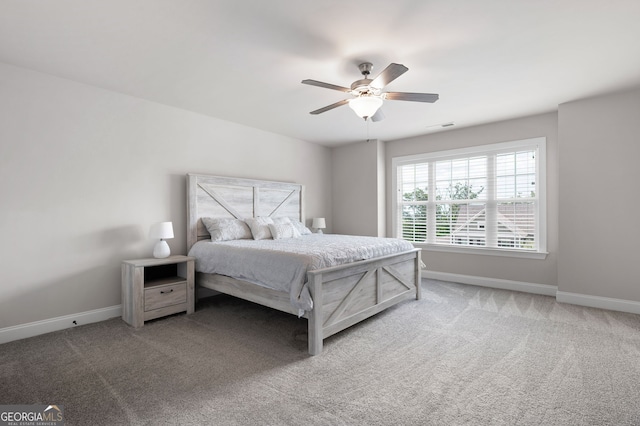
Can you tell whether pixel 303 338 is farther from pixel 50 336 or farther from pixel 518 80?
pixel 518 80

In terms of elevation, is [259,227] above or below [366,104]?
below

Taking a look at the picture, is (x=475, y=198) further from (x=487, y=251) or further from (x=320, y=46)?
(x=320, y=46)

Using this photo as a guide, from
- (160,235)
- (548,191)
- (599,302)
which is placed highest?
(548,191)

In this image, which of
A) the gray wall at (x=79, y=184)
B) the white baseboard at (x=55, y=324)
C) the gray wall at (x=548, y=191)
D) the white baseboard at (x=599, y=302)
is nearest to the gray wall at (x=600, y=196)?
the white baseboard at (x=599, y=302)

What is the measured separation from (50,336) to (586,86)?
631 cm

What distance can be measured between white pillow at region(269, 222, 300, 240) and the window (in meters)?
2.22

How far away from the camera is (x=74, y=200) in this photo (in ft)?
11.0

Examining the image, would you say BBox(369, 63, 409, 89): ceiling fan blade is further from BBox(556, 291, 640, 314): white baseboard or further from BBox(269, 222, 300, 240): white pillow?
BBox(556, 291, 640, 314): white baseboard

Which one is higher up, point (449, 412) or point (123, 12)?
point (123, 12)

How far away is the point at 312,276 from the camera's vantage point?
2701 millimetres

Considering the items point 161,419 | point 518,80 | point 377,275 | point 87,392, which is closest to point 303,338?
point 377,275

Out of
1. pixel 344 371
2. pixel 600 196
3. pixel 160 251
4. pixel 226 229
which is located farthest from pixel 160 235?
pixel 600 196

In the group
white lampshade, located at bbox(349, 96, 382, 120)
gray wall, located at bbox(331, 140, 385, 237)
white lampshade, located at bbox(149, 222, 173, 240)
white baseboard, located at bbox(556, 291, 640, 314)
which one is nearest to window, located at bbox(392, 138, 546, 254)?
gray wall, located at bbox(331, 140, 385, 237)

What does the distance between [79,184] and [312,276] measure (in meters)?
2.78
